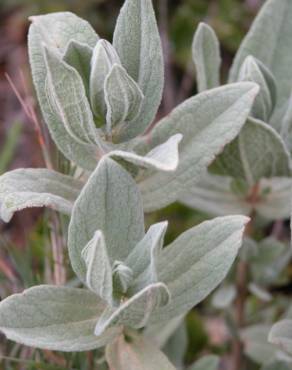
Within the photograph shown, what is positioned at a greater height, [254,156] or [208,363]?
[254,156]

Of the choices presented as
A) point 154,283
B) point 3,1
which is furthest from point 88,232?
point 3,1

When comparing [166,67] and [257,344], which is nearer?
[257,344]

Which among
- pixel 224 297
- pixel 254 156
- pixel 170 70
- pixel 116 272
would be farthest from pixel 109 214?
pixel 170 70

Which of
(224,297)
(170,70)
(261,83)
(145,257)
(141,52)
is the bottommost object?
(170,70)

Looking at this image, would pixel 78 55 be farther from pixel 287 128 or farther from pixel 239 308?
pixel 239 308

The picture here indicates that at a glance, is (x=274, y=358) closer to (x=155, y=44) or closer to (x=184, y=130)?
(x=184, y=130)

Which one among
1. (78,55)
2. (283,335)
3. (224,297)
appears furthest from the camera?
(224,297)
